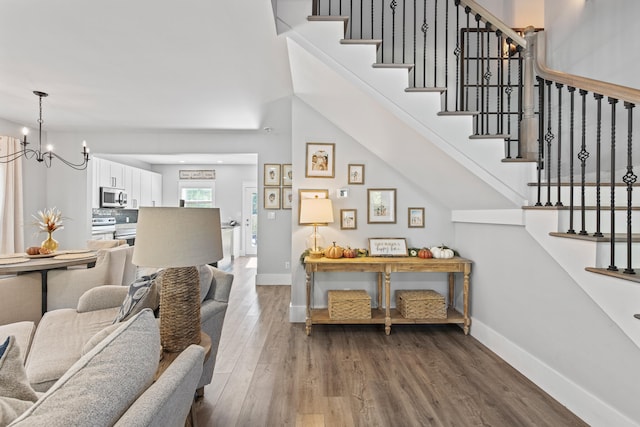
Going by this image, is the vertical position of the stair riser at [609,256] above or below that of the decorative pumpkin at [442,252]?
above

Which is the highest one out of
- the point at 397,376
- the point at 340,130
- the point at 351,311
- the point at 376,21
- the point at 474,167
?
the point at 376,21

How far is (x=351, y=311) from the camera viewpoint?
3156mm

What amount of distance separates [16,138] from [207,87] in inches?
149

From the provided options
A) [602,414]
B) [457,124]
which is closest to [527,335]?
[602,414]

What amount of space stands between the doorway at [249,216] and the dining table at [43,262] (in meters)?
5.16

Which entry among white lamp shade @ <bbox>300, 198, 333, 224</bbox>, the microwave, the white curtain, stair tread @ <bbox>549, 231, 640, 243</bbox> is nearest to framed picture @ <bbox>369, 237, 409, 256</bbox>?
white lamp shade @ <bbox>300, 198, 333, 224</bbox>

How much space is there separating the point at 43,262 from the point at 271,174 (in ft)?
10.7

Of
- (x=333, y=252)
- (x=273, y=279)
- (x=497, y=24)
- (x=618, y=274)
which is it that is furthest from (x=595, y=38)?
(x=273, y=279)

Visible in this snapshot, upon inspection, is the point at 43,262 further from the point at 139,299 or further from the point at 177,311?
the point at 177,311

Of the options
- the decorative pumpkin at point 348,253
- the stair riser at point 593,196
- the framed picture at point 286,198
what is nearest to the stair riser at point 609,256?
the stair riser at point 593,196

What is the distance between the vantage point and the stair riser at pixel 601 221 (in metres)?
1.96

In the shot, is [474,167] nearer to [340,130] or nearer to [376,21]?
[340,130]

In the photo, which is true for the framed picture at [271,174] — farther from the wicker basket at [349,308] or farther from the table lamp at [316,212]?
the wicker basket at [349,308]

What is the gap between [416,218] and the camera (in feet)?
11.8
